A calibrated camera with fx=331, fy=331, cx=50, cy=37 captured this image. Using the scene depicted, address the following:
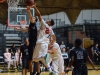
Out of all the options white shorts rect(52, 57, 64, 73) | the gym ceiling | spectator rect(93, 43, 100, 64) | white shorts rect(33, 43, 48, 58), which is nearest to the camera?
white shorts rect(33, 43, 48, 58)

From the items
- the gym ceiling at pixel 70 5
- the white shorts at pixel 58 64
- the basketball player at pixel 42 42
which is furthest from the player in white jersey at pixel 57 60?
the gym ceiling at pixel 70 5

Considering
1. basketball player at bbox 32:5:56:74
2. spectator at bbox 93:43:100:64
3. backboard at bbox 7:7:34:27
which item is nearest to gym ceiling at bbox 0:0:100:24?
spectator at bbox 93:43:100:64

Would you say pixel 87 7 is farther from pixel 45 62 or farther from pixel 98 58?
pixel 45 62

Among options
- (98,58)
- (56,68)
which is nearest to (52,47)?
(56,68)

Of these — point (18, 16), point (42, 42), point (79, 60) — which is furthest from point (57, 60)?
point (18, 16)

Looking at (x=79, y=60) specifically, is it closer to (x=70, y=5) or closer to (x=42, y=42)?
(x=42, y=42)

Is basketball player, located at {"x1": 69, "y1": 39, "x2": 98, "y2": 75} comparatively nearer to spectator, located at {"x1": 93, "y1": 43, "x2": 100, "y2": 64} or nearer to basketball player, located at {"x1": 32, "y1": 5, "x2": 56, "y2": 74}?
basketball player, located at {"x1": 32, "y1": 5, "x2": 56, "y2": 74}

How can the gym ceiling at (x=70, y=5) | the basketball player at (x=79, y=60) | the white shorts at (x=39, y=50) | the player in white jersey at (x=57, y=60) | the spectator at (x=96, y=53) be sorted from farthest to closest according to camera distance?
the gym ceiling at (x=70, y=5), the spectator at (x=96, y=53), the player in white jersey at (x=57, y=60), the white shorts at (x=39, y=50), the basketball player at (x=79, y=60)

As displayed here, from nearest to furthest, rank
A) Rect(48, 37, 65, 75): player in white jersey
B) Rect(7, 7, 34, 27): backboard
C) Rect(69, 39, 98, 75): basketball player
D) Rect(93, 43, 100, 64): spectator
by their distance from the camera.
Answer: Rect(69, 39, 98, 75): basketball player < Rect(48, 37, 65, 75): player in white jersey < Rect(7, 7, 34, 27): backboard < Rect(93, 43, 100, 64): spectator

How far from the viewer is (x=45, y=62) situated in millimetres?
10070

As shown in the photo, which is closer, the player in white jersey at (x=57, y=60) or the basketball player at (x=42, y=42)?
the basketball player at (x=42, y=42)

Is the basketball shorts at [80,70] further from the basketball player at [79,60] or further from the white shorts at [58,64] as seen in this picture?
the white shorts at [58,64]

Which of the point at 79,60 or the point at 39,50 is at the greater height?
the point at 39,50

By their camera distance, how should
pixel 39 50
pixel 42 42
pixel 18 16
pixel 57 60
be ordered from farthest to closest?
pixel 18 16, pixel 57 60, pixel 42 42, pixel 39 50
